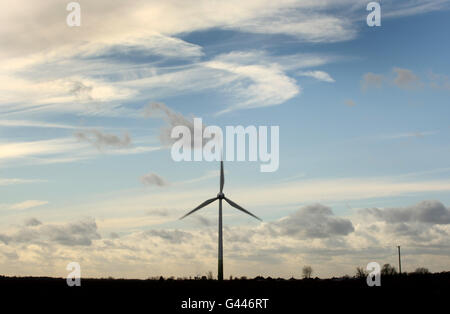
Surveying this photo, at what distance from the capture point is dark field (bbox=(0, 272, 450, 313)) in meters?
88.9
